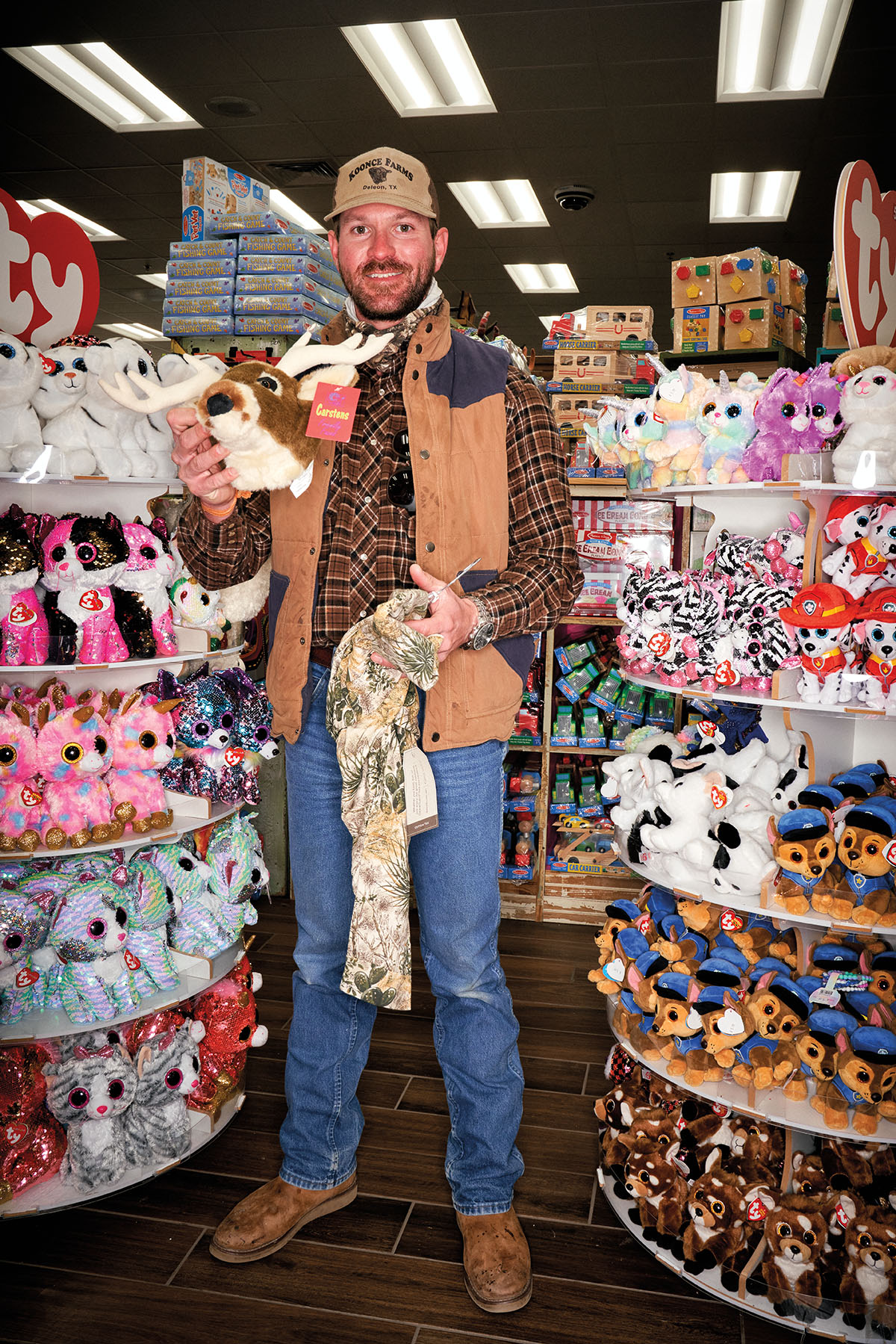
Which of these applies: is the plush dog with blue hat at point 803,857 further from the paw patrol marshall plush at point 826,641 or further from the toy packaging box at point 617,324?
the toy packaging box at point 617,324

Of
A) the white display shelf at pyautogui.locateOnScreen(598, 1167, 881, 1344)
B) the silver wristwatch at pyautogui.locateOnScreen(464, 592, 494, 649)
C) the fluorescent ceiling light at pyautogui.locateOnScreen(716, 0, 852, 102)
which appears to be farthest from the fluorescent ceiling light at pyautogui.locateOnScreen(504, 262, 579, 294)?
the white display shelf at pyautogui.locateOnScreen(598, 1167, 881, 1344)

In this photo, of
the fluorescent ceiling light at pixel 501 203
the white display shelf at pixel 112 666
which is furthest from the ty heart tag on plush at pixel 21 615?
the fluorescent ceiling light at pixel 501 203

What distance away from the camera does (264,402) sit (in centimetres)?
177

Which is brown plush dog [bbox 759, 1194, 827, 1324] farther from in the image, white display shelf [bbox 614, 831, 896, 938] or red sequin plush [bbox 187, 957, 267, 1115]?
red sequin plush [bbox 187, 957, 267, 1115]

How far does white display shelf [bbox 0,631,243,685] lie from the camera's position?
2.21m

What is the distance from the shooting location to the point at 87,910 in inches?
88.3

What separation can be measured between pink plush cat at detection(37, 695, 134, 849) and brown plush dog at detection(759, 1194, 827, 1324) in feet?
5.31

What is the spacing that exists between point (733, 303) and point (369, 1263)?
134 inches

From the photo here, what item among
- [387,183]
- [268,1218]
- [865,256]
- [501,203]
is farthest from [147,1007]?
[501,203]

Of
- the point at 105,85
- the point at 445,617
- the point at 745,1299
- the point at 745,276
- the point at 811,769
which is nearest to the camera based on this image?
the point at 445,617

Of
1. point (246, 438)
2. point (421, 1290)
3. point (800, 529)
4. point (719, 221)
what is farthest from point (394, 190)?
point (719, 221)

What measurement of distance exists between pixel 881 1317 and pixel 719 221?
7.17 m

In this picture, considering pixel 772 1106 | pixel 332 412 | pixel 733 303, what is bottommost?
pixel 772 1106

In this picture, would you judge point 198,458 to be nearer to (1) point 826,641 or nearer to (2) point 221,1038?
(1) point 826,641
